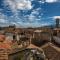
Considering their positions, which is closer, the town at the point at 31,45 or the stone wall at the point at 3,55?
the stone wall at the point at 3,55

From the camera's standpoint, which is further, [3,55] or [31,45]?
[31,45]

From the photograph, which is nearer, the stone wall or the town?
the stone wall

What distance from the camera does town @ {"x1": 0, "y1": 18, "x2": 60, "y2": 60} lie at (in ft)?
9.96

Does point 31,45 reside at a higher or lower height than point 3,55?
lower

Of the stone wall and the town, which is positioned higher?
the stone wall

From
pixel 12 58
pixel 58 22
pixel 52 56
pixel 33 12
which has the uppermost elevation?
pixel 33 12

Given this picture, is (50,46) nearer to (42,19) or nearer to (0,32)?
(42,19)

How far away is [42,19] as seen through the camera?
14.5 feet

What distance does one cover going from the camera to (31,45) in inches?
176

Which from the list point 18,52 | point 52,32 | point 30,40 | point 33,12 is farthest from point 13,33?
point 18,52

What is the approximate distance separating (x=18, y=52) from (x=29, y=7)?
1410mm

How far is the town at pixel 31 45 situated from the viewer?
3.03 metres

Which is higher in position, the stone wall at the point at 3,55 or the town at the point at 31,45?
the stone wall at the point at 3,55

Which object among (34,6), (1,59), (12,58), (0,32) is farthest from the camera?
(0,32)
